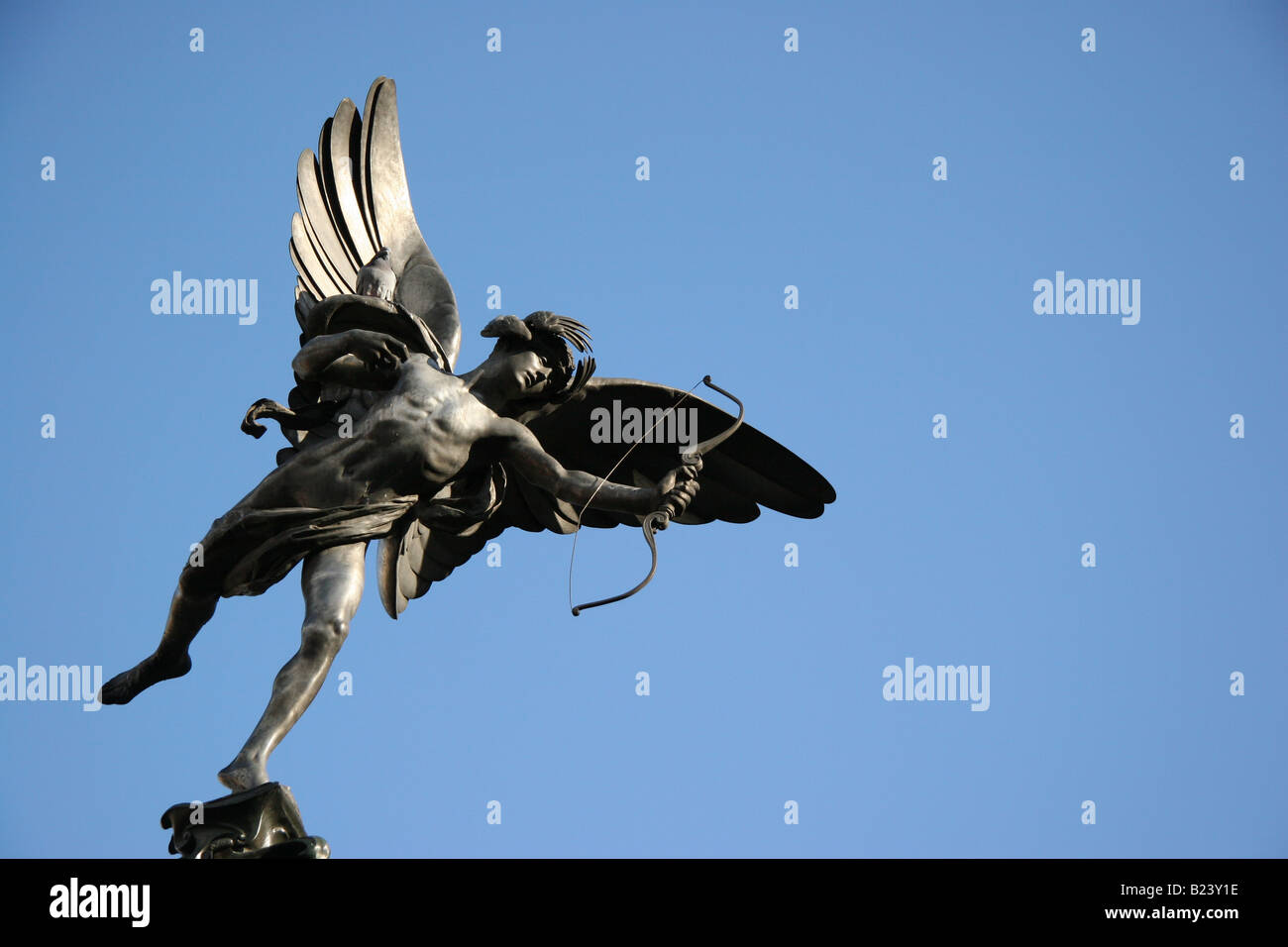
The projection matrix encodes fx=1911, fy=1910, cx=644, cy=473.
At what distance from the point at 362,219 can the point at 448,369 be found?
2220 millimetres

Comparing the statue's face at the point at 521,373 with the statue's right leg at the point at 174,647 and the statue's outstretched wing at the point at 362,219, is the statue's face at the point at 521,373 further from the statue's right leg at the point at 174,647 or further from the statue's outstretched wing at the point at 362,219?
the statue's right leg at the point at 174,647

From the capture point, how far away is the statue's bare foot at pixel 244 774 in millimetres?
11742

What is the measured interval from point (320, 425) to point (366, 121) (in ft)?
11.4

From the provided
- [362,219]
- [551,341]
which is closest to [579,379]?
[551,341]

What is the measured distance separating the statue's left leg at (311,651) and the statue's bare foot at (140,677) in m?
1.21

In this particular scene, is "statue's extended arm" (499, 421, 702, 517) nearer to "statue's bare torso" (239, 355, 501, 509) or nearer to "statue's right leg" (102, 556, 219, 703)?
"statue's bare torso" (239, 355, 501, 509)

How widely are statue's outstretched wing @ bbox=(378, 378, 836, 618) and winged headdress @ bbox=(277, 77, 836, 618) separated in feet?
0.03

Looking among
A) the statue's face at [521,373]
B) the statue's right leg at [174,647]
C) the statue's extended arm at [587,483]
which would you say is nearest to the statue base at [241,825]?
the statue's right leg at [174,647]

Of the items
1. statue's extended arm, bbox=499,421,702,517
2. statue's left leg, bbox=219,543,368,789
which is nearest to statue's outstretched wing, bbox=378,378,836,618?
statue's extended arm, bbox=499,421,702,517

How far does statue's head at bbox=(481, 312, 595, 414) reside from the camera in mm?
13484

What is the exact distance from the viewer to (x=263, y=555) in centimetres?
1295

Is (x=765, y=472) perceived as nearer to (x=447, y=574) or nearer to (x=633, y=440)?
(x=633, y=440)
